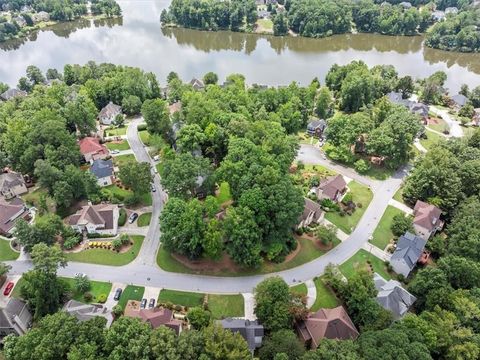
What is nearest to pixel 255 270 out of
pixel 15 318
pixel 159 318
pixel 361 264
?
pixel 159 318

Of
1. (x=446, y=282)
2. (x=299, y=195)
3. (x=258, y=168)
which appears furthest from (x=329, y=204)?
(x=446, y=282)

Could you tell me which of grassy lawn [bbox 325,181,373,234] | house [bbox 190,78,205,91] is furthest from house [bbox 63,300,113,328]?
house [bbox 190,78,205,91]

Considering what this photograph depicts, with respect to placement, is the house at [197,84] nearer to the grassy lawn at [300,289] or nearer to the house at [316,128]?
the house at [316,128]

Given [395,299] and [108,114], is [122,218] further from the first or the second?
[395,299]

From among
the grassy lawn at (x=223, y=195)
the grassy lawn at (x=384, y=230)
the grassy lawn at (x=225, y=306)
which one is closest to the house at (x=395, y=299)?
the grassy lawn at (x=384, y=230)

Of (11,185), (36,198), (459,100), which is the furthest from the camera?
(459,100)

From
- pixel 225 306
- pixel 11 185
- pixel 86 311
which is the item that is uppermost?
pixel 11 185

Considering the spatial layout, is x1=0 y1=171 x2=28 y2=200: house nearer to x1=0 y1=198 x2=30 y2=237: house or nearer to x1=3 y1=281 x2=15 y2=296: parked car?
x1=0 y1=198 x2=30 y2=237: house
